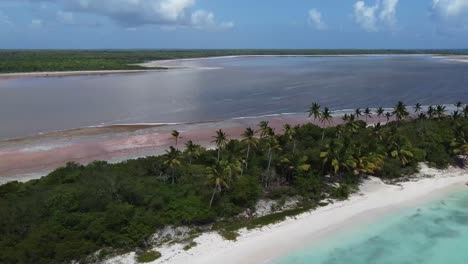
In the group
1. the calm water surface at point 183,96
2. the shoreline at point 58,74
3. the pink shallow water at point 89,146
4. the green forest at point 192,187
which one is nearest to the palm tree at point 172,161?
the green forest at point 192,187

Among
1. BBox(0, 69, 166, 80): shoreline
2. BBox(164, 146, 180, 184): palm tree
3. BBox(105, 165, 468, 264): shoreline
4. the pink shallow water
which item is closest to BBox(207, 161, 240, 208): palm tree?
BBox(105, 165, 468, 264): shoreline

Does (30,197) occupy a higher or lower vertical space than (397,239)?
higher

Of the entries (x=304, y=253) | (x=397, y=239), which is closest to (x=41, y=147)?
(x=304, y=253)

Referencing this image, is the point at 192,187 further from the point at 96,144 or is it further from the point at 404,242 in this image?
the point at 96,144

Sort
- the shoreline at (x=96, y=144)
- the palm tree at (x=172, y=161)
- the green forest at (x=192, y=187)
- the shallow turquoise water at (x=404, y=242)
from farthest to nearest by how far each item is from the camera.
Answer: the shoreline at (x=96, y=144) < the palm tree at (x=172, y=161) < the shallow turquoise water at (x=404, y=242) < the green forest at (x=192, y=187)

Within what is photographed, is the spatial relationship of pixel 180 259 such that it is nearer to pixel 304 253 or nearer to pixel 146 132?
pixel 304 253

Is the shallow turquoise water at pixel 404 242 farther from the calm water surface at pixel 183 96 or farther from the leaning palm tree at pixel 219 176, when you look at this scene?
the calm water surface at pixel 183 96
